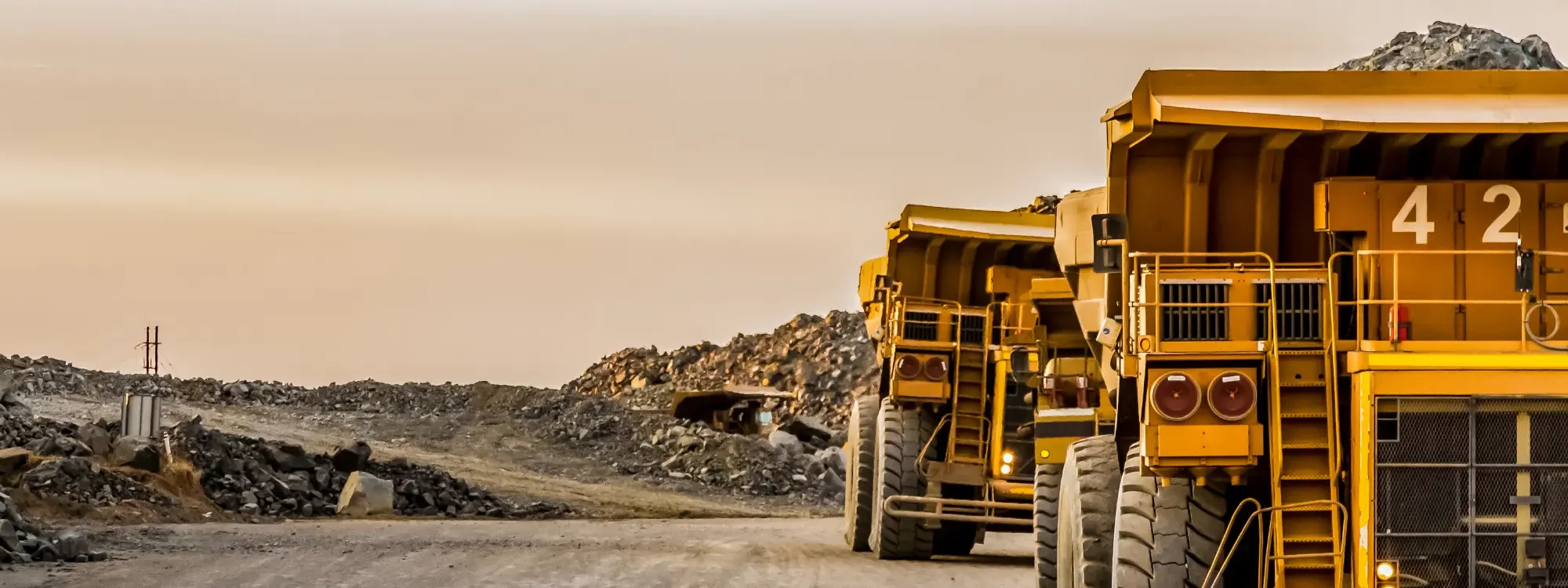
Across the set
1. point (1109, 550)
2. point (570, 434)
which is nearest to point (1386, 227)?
point (1109, 550)

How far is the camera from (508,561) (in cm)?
1919

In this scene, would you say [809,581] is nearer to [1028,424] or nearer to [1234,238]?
[1028,424]

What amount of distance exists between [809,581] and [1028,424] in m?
3.52

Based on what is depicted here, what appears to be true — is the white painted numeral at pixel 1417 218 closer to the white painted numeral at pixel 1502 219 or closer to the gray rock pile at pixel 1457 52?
the white painted numeral at pixel 1502 219

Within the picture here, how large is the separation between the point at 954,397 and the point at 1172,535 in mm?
10478

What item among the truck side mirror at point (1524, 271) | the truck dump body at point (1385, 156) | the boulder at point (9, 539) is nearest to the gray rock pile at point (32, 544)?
the boulder at point (9, 539)

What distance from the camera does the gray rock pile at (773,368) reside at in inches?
2511

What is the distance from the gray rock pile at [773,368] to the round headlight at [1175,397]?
51.3m

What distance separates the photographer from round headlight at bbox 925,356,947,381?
19.9m

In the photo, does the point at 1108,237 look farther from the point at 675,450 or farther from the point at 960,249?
the point at 675,450

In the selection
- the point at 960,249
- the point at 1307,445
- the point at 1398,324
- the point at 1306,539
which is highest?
the point at 960,249

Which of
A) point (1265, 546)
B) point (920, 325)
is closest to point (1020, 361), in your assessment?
point (920, 325)

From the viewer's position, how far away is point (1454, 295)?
9.91 metres

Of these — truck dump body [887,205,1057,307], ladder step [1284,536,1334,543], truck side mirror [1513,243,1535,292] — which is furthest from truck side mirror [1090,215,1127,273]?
truck dump body [887,205,1057,307]
